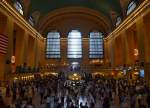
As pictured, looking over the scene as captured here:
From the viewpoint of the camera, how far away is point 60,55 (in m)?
36.7

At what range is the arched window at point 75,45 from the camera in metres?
37.1

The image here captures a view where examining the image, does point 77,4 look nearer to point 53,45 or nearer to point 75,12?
point 75,12

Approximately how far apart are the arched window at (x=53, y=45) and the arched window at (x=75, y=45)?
6.68 feet

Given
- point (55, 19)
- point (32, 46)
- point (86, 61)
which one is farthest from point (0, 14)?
point (86, 61)

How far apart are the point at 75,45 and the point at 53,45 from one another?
12.3ft

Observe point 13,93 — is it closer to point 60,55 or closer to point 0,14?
point 0,14

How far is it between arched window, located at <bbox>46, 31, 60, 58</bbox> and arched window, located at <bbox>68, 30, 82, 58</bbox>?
2035mm

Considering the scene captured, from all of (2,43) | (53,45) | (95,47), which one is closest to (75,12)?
(53,45)

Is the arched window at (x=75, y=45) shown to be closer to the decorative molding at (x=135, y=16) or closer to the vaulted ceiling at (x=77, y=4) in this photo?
the vaulted ceiling at (x=77, y=4)

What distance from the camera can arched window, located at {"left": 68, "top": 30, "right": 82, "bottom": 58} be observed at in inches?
1460

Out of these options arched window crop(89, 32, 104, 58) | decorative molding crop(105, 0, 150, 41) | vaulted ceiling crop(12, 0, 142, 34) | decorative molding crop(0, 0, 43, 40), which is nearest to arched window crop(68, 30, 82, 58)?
vaulted ceiling crop(12, 0, 142, 34)

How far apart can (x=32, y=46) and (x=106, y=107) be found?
2145 centimetres

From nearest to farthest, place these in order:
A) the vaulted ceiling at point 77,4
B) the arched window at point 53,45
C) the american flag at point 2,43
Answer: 1. the american flag at point 2,43
2. the vaulted ceiling at point 77,4
3. the arched window at point 53,45

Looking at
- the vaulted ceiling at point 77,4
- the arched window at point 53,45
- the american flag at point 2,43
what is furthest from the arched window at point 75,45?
the american flag at point 2,43
